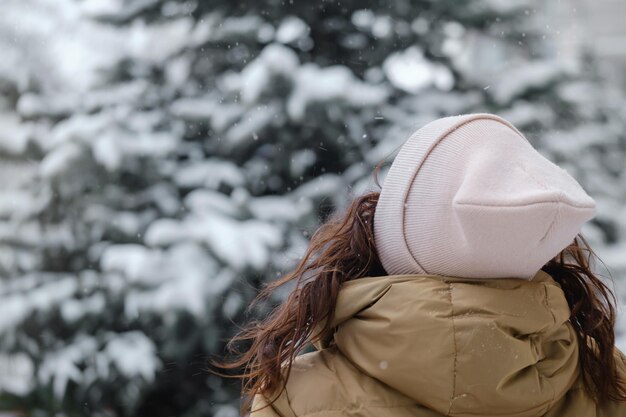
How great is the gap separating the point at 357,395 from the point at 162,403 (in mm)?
2505

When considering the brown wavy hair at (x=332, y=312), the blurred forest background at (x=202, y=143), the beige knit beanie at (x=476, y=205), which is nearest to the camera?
the beige knit beanie at (x=476, y=205)

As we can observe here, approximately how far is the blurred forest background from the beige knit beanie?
209 cm

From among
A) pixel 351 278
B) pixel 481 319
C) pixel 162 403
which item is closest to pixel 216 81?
pixel 162 403

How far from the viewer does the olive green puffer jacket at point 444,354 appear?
1.01 meters

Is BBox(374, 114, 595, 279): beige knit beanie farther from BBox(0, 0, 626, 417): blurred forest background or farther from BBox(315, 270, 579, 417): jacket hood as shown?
BBox(0, 0, 626, 417): blurred forest background

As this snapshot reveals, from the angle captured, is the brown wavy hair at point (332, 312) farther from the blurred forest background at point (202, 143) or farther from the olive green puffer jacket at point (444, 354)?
the blurred forest background at point (202, 143)

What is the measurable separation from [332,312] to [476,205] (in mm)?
285

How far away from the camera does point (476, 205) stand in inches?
38.9

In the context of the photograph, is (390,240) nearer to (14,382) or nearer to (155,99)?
(155,99)

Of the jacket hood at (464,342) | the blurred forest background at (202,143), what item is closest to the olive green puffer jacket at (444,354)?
the jacket hood at (464,342)

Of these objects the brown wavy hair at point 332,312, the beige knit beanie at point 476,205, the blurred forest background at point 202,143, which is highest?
the beige knit beanie at point 476,205

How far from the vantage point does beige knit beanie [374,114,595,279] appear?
1.00m

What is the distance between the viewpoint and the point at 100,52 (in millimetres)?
3547

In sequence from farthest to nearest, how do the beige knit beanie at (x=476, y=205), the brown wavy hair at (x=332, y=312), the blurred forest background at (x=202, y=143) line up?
the blurred forest background at (x=202, y=143) < the brown wavy hair at (x=332, y=312) < the beige knit beanie at (x=476, y=205)
